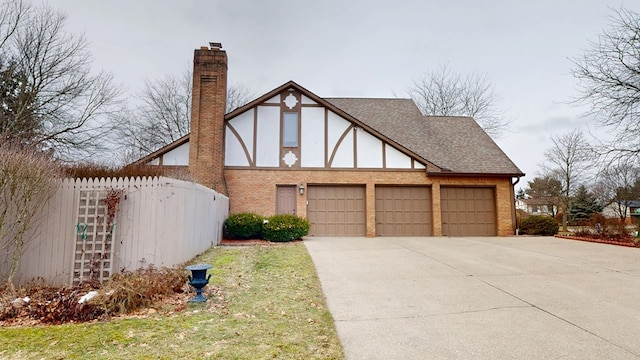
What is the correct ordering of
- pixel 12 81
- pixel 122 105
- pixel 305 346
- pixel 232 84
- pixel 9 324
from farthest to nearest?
pixel 232 84
pixel 122 105
pixel 12 81
pixel 9 324
pixel 305 346

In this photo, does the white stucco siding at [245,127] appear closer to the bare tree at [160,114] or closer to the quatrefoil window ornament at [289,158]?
the quatrefoil window ornament at [289,158]

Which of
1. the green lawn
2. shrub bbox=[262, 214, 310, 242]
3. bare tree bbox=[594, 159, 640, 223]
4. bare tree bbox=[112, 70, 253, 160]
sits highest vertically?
bare tree bbox=[112, 70, 253, 160]

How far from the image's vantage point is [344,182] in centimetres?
1462

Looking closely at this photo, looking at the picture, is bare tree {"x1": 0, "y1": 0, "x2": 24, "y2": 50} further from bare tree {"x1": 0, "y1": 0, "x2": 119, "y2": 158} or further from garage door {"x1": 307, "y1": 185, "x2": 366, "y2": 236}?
garage door {"x1": 307, "y1": 185, "x2": 366, "y2": 236}

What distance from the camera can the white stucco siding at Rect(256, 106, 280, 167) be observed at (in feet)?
47.3

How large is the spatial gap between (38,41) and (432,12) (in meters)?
17.3

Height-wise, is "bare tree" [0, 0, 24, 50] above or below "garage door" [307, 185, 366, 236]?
above

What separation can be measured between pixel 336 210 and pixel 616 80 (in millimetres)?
12118

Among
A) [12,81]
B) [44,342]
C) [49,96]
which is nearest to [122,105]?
[49,96]

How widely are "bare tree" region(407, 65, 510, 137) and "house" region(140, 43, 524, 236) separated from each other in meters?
12.9

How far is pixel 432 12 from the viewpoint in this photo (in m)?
13.1

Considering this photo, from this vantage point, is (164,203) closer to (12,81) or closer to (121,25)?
(121,25)

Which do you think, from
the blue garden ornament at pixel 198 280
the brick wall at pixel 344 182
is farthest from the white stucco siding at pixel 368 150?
the blue garden ornament at pixel 198 280

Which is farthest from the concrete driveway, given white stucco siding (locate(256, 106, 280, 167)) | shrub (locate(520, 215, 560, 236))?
white stucco siding (locate(256, 106, 280, 167))
